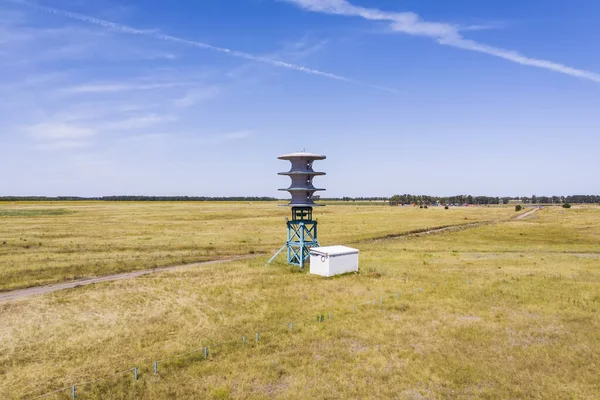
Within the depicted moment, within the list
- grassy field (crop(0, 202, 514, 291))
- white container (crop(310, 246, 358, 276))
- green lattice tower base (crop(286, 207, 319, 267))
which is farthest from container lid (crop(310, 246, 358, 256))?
grassy field (crop(0, 202, 514, 291))

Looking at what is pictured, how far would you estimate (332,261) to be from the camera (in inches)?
1751

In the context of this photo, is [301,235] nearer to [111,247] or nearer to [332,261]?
[332,261]

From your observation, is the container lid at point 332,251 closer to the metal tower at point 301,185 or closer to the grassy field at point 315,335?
the grassy field at point 315,335

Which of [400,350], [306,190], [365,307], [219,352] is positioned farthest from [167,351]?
[306,190]

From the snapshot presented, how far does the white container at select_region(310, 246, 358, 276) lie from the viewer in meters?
44.5

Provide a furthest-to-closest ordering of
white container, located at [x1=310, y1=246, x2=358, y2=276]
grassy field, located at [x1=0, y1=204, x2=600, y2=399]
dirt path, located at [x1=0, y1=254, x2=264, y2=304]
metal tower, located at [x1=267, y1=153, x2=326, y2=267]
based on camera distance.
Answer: metal tower, located at [x1=267, y1=153, x2=326, y2=267] < white container, located at [x1=310, y1=246, x2=358, y2=276] < dirt path, located at [x1=0, y1=254, x2=264, y2=304] < grassy field, located at [x1=0, y1=204, x2=600, y2=399]

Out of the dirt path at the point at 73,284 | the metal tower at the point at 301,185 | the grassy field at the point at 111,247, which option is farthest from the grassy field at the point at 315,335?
the grassy field at the point at 111,247

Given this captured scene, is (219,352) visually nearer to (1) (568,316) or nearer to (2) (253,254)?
(1) (568,316)

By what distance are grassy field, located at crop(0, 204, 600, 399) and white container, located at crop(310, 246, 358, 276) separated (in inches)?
65.8

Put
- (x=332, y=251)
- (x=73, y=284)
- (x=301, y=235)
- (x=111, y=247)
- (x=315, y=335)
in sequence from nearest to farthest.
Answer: (x=315, y=335) < (x=73, y=284) < (x=332, y=251) < (x=301, y=235) < (x=111, y=247)

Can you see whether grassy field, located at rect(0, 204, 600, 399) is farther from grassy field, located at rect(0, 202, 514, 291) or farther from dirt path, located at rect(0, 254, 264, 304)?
grassy field, located at rect(0, 202, 514, 291)

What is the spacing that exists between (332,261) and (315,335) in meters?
17.6

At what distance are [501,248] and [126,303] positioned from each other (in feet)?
210

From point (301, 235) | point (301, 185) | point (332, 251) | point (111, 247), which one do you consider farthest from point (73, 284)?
point (332, 251)
